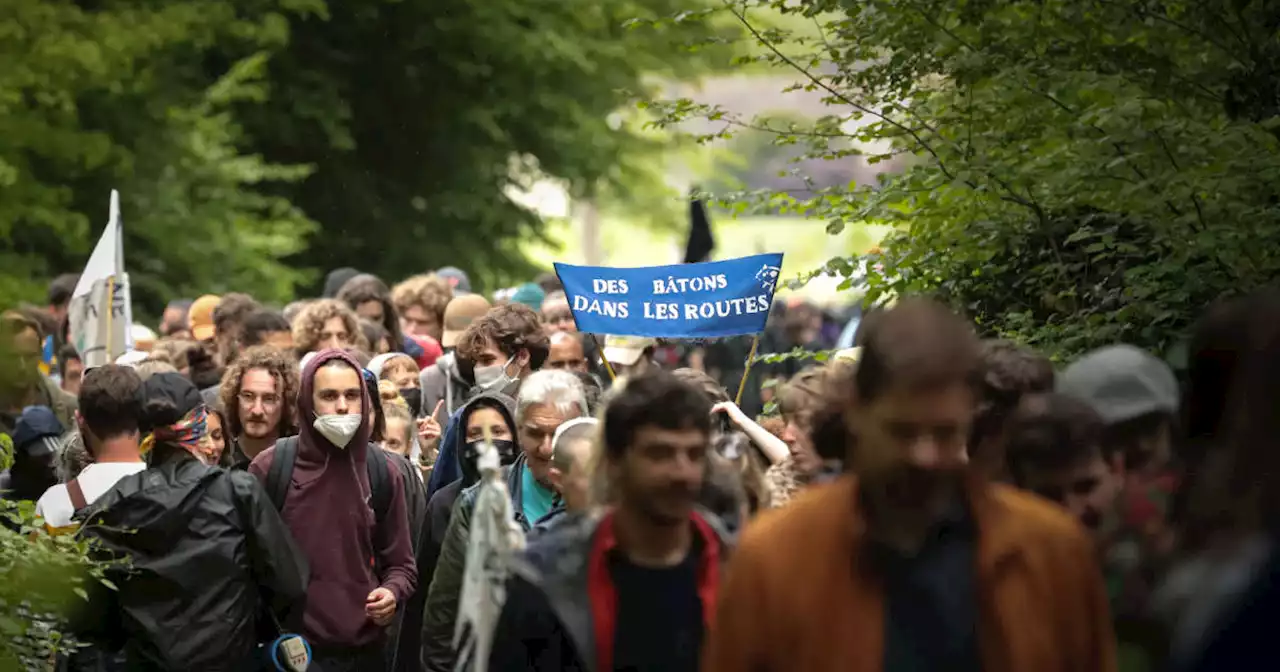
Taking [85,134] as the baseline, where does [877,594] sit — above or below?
below

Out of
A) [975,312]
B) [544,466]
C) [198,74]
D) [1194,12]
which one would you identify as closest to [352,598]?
[544,466]

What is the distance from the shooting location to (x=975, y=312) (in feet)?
33.5

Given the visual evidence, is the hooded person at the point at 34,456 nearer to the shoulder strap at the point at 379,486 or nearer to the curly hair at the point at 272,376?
the curly hair at the point at 272,376

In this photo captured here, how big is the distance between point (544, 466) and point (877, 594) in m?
3.64

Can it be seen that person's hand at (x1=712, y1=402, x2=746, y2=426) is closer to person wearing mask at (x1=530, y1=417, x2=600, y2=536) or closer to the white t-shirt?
person wearing mask at (x1=530, y1=417, x2=600, y2=536)

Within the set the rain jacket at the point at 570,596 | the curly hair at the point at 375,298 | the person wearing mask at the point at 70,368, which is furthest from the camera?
the person wearing mask at the point at 70,368

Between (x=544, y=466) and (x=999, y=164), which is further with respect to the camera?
(x=999, y=164)

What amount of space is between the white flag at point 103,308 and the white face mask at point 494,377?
2.99m

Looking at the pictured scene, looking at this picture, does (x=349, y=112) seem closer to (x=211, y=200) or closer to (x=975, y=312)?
(x=211, y=200)

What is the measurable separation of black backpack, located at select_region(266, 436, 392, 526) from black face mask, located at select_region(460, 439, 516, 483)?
1.15ft

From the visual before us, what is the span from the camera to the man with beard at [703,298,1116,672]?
4469 mm

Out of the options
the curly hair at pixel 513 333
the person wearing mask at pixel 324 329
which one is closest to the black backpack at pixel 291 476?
the curly hair at pixel 513 333

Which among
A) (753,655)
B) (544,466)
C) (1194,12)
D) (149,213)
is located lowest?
(753,655)

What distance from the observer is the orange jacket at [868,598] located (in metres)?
4.47
